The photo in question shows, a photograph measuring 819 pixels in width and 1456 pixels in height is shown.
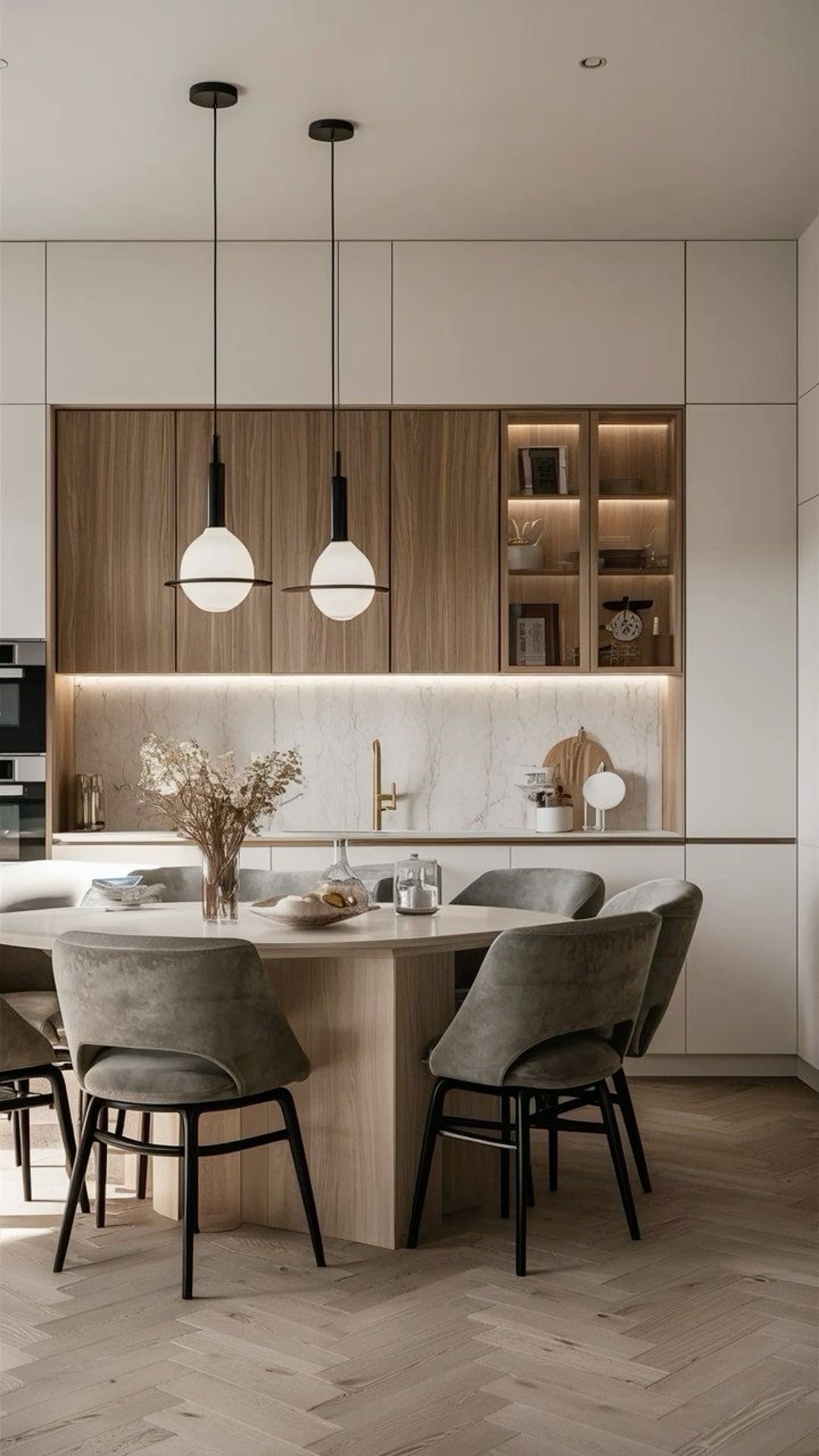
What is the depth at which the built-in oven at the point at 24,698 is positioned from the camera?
5.38m

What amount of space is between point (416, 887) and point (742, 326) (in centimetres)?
294

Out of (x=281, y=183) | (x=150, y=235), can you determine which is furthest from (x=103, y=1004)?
(x=150, y=235)

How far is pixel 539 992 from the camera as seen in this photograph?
125 inches

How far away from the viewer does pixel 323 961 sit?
3.53 meters

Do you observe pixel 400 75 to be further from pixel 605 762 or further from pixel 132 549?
pixel 605 762

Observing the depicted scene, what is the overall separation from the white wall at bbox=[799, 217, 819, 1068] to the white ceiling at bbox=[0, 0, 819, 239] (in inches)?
13.4

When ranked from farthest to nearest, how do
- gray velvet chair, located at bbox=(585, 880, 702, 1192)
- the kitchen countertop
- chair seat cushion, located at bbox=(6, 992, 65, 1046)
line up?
the kitchen countertop → chair seat cushion, located at bbox=(6, 992, 65, 1046) → gray velvet chair, located at bbox=(585, 880, 702, 1192)

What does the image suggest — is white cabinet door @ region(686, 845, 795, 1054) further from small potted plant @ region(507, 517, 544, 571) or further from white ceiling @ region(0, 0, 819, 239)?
white ceiling @ region(0, 0, 819, 239)

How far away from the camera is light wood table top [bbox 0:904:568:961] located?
3.28 meters

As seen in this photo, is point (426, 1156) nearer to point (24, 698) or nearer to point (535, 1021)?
point (535, 1021)

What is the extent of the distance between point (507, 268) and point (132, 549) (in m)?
1.89

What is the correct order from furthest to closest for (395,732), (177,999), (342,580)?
(395,732) → (342,580) → (177,999)

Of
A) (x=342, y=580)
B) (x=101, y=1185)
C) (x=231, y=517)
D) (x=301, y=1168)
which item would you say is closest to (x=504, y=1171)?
(x=301, y=1168)

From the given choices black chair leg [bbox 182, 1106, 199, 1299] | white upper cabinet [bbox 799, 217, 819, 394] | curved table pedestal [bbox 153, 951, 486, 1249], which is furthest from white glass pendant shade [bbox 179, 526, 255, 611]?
white upper cabinet [bbox 799, 217, 819, 394]
